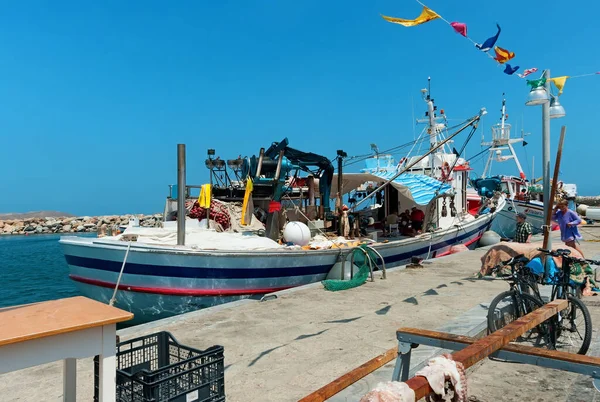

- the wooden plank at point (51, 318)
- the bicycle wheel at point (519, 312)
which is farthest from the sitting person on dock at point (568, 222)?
the wooden plank at point (51, 318)

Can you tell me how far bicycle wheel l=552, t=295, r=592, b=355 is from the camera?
4.98 metres

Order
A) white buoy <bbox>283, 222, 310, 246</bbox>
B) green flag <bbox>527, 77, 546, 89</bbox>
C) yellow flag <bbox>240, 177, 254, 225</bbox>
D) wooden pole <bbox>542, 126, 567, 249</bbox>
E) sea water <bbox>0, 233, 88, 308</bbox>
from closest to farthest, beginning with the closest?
1. wooden pole <bbox>542, 126, 567, 249</bbox>
2. green flag <bbox>527, 77, 546, 89</bbox>
3. white buoy <bbox>283, 222, 310, 246</bbox>
4. yellow flag <bbox>240, 177, 254, 225</bbox>
5. sea water <bbox>0, 233, 88, 308</bbox>

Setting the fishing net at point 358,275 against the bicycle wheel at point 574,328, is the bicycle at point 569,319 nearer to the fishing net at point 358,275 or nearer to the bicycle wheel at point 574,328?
the bicycle wheel at point 574,328

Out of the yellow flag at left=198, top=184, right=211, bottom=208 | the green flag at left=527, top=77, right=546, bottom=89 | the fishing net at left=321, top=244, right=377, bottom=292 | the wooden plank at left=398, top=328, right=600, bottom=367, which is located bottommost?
the fishing net at left=321, top=244, right=377, bottom=292

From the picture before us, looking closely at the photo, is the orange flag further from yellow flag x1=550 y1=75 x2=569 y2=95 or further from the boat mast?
the boat mast

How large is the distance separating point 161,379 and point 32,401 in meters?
2.35

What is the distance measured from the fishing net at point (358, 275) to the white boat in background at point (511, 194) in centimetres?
1539

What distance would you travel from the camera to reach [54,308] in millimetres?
2551

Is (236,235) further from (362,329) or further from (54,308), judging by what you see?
(54,308)

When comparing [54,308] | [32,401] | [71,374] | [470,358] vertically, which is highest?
[54,308]

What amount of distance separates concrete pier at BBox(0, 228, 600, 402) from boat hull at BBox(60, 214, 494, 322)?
112cm

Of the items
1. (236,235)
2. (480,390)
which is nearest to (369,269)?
(236,235)

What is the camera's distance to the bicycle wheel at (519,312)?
16.9ft

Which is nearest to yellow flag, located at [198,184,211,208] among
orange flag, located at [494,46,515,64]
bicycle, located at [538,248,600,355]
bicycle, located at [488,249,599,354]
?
orange flag, located at [494,46,515,64]
